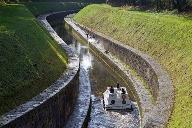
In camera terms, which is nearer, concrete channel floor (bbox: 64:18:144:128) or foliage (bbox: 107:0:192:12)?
concrete channel floor (bbox: 64:18:144:128)

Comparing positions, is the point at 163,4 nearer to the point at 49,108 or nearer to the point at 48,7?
the point at 49,108

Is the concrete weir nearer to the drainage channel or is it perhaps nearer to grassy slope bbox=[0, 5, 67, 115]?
the drainage channel

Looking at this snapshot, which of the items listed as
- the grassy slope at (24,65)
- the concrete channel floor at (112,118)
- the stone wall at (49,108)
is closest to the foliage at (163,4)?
the grassy slope at (24,65)

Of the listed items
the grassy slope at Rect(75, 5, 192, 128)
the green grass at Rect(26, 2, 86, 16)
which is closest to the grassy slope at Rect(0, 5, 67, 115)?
the grassy slope at Rect(75, 5, 192, 128)

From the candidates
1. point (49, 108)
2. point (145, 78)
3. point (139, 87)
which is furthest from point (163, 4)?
point (49, 108)

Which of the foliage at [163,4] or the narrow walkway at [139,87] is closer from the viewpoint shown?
the narrow walkway at [139,87]

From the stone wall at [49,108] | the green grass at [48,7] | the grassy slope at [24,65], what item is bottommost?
the green grass at [48,7]

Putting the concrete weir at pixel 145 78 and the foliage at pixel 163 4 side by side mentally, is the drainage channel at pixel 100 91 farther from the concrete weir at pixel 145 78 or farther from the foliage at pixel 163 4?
the foliage at pixel 163 4
